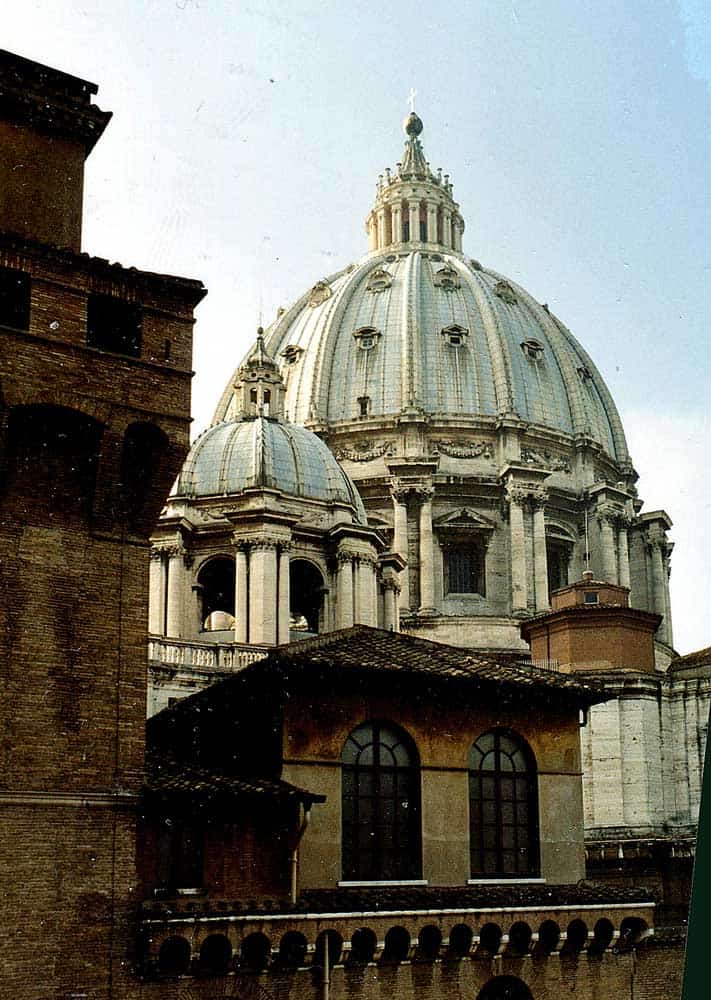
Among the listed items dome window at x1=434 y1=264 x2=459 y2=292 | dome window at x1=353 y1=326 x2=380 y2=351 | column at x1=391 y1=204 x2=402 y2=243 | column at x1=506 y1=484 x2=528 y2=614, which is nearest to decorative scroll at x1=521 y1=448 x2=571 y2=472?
column at x1=506 y1=484 x2=528 y2=614

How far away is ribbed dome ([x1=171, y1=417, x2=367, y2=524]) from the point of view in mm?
53094

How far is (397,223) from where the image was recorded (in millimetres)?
94312

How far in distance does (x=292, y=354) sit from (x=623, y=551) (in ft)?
73.2

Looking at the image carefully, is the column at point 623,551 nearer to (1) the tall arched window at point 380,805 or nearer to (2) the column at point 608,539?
(2) the column at point 608,539

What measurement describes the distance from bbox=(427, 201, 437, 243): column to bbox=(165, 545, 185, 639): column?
4772 centimetres

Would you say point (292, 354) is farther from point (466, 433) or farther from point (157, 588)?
point (157, 588)

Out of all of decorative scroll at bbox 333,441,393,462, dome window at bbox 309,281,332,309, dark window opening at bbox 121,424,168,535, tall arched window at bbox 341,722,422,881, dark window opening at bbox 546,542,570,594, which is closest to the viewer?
dark window opening at bbox 121,424,168,535

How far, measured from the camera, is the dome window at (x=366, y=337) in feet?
271

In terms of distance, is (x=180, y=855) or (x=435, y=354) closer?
(x=180, y=855)

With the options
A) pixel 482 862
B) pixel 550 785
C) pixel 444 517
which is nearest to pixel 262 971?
pixel 482 862

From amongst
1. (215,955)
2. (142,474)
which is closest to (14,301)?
(142,474)

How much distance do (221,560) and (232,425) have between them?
24.6 ft

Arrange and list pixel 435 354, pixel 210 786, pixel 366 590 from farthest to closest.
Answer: pixel 435 354
pixel 366 590
pixel 210 786

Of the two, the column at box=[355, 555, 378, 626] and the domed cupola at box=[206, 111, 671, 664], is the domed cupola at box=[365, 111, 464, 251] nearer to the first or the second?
the domed cupola at box=[206, 111, 671, 664]
